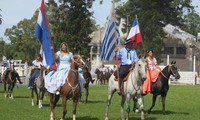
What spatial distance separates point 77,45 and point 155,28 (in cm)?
1228

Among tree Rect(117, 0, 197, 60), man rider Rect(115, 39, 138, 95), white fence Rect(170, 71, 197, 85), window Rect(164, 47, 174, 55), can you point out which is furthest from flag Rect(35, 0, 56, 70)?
window Rect(164, 47, 174, 55)

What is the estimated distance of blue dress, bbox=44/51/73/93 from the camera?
617 inches

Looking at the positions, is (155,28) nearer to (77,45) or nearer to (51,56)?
(77,45)

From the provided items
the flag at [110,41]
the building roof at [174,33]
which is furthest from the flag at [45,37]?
the building roof at [174,33]

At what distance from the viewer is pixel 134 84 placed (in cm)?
1599

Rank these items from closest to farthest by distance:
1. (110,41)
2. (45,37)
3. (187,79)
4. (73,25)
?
(45,37) → (110,41) → (187,79) → (73,25)

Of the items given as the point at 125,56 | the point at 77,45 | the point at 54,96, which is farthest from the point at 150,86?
the point at 77,45

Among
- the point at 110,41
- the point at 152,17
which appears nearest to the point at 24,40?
the point at 152,17

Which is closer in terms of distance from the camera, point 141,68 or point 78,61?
point 78,61

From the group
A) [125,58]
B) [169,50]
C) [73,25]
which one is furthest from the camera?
[169,50]

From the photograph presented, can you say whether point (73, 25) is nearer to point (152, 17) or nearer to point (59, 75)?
point (152, 17)

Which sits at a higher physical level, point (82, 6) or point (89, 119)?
point (82, 6)

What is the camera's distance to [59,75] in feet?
52.0

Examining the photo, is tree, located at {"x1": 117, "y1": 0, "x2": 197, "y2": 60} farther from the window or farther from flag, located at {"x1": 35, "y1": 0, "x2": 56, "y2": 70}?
flag, located at {"x1": 35, "y1": 0, "x2": 56, "y2": 70}
